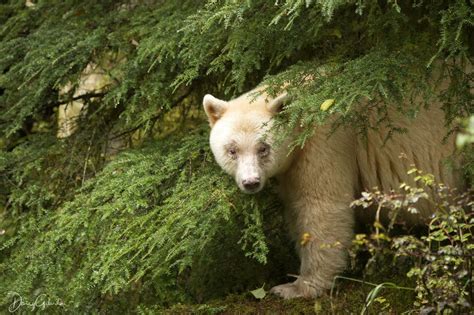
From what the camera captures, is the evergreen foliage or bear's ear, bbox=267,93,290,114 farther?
bear's ear, bbox=267,93,290,114

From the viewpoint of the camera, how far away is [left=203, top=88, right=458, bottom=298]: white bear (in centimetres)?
596

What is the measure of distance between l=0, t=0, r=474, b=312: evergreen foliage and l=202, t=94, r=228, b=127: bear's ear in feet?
0.79

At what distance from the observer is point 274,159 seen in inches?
234

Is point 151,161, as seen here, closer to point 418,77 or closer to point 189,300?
point 189,300

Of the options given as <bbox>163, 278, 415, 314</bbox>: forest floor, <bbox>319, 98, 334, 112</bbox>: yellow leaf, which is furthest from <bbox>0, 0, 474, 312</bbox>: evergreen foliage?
<bbox>163, 278, 415, 314</bbox>: forest floor

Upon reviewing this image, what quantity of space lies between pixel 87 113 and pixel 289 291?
9.92ft

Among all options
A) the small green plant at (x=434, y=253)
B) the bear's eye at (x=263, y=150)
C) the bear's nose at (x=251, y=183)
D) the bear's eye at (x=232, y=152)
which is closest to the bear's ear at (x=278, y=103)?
the bear's eye at (x=263, y=150)

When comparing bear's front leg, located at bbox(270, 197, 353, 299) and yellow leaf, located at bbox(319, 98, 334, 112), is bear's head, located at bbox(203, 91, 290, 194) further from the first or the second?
yellow leaf, located at bbox(319, 98, 334, 112)

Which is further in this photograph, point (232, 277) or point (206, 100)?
point (232, 277)

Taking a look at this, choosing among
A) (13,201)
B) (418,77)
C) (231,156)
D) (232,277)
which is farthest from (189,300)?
(418,77)

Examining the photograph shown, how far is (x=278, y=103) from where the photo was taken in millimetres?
5961

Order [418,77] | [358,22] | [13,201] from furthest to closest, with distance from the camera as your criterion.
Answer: [13,201] < [358,22] < [418,77]

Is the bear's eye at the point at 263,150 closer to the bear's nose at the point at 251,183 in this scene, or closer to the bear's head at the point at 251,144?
the bear's head at the point at 251,144

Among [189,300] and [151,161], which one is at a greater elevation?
[151,161]
